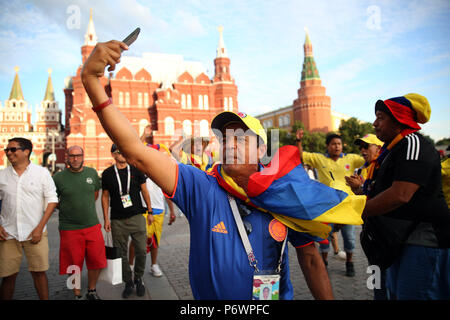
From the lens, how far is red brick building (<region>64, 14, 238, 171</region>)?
142 ft

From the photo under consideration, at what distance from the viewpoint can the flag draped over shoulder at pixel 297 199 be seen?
1438mm

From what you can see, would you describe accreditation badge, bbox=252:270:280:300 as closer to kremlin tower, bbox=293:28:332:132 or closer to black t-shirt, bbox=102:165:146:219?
black t-shirt, bbox=102:165:146:219

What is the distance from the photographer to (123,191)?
4.52 m

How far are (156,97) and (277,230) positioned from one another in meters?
49.7

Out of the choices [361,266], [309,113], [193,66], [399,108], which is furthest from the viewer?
[309,113]

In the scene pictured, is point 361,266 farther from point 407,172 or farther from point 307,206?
point 307,206

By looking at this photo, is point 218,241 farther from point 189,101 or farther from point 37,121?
point 37,121

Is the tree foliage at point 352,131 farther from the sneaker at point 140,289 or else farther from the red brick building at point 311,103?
the sneaker at point 140,289

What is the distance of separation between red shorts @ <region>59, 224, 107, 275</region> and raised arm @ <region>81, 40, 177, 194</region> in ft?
11.4

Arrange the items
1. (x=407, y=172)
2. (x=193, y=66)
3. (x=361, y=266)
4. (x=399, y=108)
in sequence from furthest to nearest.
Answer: (x=193, y=66)
(x=361, y=266)
(x=399, y=108)
(x=407, y=172)

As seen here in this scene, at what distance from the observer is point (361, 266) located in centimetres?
503

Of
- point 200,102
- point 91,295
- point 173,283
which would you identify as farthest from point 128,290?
point 200,102

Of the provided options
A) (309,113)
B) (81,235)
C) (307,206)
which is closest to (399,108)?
(307,206)

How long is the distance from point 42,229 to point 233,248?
3.41 meters
